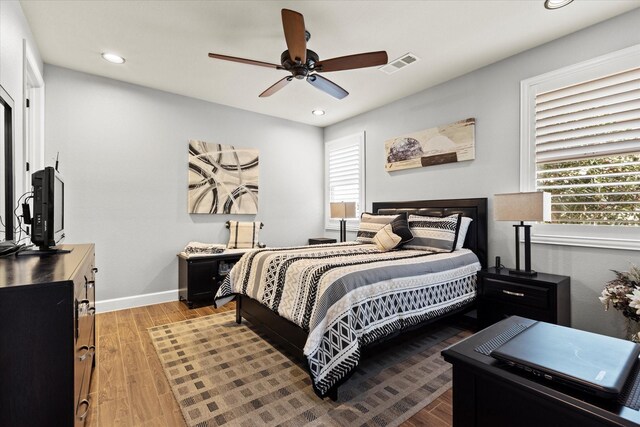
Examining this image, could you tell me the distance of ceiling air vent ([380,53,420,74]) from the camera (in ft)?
10.2

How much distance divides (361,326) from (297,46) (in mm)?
2066

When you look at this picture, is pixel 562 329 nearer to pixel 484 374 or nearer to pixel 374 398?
pixel 484 374

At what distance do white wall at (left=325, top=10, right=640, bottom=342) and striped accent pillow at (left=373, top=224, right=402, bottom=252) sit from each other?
937 mm

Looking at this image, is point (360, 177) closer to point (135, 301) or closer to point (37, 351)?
point (135, 301)

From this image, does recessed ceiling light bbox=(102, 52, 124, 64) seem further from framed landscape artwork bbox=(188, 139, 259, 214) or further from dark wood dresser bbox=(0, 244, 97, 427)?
dark wood dresser bbox=(0, 244, 97, 427)

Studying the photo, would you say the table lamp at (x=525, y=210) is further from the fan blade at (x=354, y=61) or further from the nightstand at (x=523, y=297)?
the fan blade at (x=354, y=61)

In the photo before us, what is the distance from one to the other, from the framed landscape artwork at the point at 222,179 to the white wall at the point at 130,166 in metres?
0.12

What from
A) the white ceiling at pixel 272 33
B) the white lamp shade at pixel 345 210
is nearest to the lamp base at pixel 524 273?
the white ceiling at pixel 272 33

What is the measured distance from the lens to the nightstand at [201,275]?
3691 mm

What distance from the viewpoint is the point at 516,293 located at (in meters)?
2.65

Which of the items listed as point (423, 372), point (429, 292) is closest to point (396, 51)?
point (429, 292)

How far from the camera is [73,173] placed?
3.43 m

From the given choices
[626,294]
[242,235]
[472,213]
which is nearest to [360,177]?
[472,213]

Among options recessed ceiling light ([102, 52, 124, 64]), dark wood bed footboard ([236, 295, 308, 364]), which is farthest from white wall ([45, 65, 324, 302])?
dark wood bed footboard ([236, 295, 308, 364])
